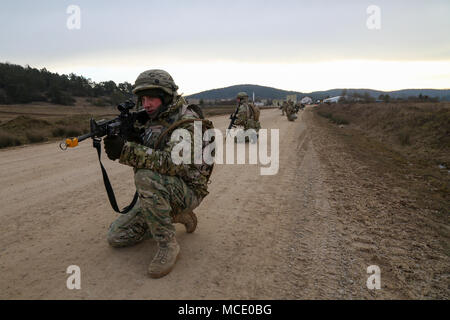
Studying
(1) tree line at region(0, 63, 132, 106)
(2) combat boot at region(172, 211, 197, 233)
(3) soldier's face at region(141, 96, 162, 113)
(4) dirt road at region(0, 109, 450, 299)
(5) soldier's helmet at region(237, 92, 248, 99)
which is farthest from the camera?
(1) tree line at region(0, 63, 132, 106)

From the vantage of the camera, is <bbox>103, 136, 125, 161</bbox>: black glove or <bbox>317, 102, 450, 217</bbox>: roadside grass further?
<bbox>317, 102, 450, 217</bbox>: roadside grass

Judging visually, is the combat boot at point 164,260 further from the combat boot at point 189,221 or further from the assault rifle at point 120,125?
the assault rifle at point 120,125

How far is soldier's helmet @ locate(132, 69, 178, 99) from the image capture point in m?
2.93

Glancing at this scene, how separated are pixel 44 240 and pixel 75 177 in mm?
2934

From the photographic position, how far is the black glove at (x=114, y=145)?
107 inches

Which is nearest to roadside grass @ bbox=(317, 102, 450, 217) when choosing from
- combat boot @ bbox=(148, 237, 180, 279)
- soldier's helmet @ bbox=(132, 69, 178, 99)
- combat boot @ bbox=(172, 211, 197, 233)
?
combat boot @ bbox=(172, 211, 197, 233)

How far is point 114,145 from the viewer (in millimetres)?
2736

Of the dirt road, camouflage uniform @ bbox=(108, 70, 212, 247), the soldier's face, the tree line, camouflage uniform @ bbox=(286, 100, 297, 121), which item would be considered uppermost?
the tree line

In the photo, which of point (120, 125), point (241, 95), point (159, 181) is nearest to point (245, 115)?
point (241, 95)

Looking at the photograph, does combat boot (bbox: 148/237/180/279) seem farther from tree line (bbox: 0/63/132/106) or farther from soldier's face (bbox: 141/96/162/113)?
tree line (bbox: 0/63/132/106)

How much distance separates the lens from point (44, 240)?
11.7 feet

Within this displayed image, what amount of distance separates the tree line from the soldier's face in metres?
31.7
